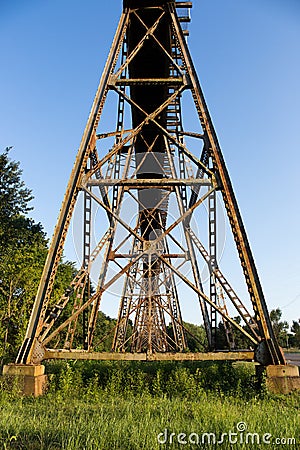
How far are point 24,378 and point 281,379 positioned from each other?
374 cm

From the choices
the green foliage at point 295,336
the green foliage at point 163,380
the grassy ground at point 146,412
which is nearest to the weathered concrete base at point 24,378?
the grassy ground at point 146,412

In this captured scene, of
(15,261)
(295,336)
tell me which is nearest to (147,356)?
(15,261)

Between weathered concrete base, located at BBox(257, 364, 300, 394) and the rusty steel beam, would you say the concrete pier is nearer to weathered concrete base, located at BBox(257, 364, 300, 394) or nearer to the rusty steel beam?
weathered concrete base, located at BBox(257, 364, 300, 394)

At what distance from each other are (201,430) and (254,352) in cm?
284

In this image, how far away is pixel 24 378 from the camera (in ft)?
16.6

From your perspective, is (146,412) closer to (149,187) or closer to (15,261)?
(149,187)

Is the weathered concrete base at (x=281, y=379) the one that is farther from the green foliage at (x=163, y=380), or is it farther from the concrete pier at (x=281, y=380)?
the green foliage at (x=163, y=380)

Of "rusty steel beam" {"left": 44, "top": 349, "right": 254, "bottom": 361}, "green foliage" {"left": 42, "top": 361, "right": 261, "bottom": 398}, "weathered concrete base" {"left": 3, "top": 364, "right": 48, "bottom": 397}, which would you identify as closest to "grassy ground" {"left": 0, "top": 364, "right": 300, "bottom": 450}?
"green foliage" {"left": 42, "top": 361, "right": 261, "bottom": 398}

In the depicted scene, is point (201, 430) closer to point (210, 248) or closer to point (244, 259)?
point (244, 259)

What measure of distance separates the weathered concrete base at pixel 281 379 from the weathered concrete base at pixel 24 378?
11.0 ft

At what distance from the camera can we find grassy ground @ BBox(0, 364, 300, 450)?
271 centimetres

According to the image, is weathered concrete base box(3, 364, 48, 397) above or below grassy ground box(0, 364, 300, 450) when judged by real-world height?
above

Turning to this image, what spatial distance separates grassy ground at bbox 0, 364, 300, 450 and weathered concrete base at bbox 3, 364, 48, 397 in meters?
0.14

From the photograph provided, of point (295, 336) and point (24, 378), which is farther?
point (295, 336)
